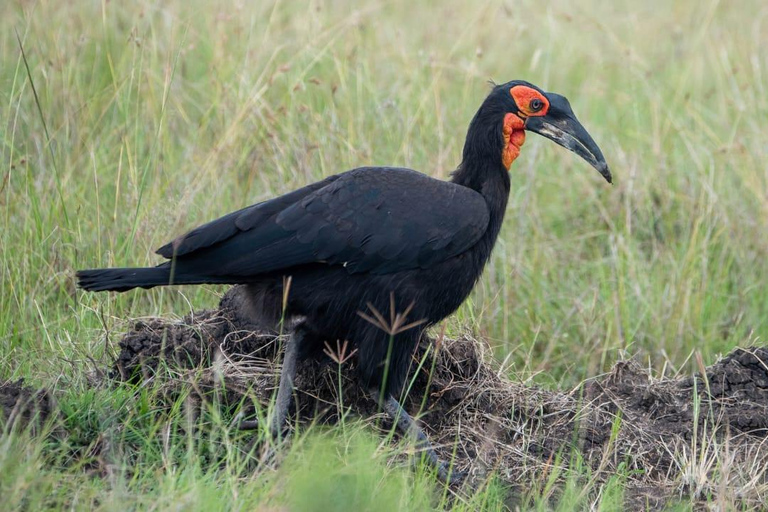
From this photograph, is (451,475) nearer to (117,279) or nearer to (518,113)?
(117,279)

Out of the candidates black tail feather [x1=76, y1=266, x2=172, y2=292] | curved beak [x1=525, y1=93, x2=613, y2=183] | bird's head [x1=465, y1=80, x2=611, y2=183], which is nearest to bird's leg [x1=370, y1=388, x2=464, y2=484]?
black tail feather [x1=76, y1=266, x2=172, y2=292]

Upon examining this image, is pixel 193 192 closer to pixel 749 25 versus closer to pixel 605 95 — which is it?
→ pixel 605 95

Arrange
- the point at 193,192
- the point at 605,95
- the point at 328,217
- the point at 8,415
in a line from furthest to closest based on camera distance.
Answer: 1. the point at 605,95
2. the point at 193,192
3. the point at 328,217
4. the point at 8,415

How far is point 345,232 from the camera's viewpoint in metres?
3.53

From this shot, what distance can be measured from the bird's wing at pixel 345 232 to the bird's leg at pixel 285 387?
0.32m

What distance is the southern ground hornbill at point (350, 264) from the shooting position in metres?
3.51

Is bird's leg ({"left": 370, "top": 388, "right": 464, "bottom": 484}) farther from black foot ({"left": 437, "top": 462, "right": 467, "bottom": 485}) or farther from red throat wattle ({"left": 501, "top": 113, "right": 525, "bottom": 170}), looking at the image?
red throat wattle ({"left": 501, "top": 113, "right": 525, "bottom": 170})

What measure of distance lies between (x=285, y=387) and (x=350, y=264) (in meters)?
0.51

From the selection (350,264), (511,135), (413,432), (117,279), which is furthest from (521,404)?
(117,279)

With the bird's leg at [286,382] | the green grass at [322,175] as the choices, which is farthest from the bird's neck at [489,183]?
the bird's leg at [286,382]

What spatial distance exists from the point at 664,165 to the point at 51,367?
3642 mm

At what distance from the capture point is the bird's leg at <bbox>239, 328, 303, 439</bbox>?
3.46 meters

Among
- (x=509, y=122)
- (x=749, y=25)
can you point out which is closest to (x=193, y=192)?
(x=509, y=122)

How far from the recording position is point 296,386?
12.5 ft
